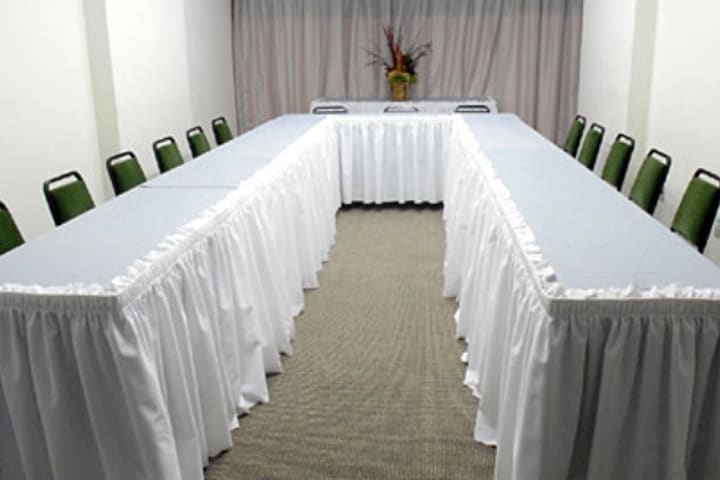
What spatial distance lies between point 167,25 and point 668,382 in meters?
4.88

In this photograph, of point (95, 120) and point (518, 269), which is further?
point (95, 120)

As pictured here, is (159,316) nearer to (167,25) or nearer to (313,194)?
(313,194)

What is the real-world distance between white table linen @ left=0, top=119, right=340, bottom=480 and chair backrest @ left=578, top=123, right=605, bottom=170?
252 cm

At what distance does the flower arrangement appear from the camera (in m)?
6.86

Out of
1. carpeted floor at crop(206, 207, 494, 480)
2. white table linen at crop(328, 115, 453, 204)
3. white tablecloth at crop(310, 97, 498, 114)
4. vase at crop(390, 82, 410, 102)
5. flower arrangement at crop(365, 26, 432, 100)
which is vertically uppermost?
flower arrangement at crop(365, 26, 432, 100)

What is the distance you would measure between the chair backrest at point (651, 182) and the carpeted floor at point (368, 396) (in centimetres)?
98

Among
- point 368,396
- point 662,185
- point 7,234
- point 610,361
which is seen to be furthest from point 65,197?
point 662,185

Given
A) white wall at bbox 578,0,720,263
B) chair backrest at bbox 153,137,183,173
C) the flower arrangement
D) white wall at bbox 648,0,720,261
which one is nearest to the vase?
the flower arrangement

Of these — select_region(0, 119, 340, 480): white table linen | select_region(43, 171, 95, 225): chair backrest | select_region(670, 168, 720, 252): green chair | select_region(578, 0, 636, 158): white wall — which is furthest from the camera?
select_region(578, 0, 636, 158): white wall

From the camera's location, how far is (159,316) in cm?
172

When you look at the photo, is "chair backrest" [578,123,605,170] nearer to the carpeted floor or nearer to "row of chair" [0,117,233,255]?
the carpeted floor

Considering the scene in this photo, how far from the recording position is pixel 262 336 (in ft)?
8.37

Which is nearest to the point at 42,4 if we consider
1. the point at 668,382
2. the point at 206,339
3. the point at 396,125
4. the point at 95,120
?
the point at 95,120

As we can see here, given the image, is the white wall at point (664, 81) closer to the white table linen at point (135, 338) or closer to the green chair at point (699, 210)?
the green chair at point (699, 210)
